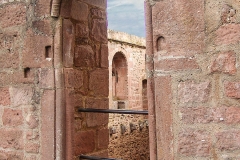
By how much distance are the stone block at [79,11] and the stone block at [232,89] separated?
1571mm

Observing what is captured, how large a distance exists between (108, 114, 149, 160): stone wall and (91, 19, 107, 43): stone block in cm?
592

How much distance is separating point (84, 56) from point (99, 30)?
1.25 ft

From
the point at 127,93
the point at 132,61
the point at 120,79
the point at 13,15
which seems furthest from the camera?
the point at 132,61

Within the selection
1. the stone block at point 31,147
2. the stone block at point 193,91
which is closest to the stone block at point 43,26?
the stone block at point 31,147

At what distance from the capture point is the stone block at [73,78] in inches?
117

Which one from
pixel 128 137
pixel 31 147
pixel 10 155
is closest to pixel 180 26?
pixel 31 147

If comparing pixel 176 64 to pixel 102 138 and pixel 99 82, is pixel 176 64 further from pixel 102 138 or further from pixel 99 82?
pixel 102 138

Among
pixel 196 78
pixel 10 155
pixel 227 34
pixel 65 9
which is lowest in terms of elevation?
pixel 10 155

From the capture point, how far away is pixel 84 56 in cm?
327

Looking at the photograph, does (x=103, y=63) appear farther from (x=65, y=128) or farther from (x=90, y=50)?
(x=65, y=128)

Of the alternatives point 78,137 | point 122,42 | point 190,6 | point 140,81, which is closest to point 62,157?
point 78,137

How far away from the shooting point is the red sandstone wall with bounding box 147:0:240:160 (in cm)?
209

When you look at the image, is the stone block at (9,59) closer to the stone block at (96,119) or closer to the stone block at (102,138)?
the stone block at (96,119)

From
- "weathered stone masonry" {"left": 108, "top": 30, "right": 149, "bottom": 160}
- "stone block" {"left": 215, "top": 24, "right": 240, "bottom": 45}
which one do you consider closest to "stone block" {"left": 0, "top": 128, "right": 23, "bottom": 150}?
"stone block" {"left": 215, "top": 24, "right": 240, "bottom": 45}
